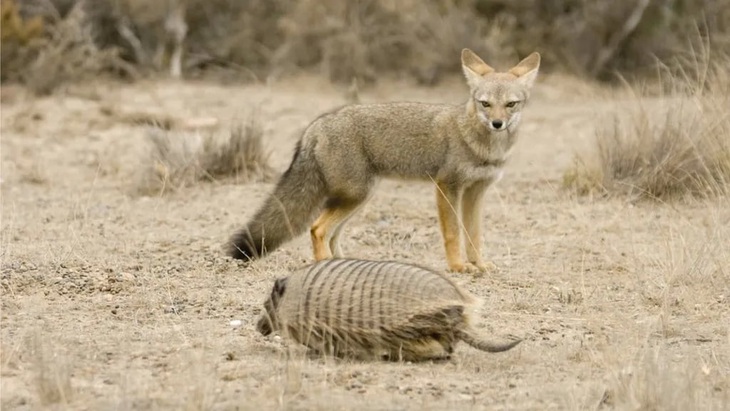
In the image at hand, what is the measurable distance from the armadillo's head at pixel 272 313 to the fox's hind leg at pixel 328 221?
2117 mm

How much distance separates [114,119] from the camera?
1263 cm

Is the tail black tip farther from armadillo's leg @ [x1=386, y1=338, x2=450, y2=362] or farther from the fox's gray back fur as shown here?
armadillo's leg @ [x1=386, y1=338, x2=450, y2=362]

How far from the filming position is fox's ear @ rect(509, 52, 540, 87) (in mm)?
7719

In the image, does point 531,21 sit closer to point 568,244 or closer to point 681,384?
point 568,244

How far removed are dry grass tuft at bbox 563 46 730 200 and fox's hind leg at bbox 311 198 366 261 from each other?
2331 millimetres

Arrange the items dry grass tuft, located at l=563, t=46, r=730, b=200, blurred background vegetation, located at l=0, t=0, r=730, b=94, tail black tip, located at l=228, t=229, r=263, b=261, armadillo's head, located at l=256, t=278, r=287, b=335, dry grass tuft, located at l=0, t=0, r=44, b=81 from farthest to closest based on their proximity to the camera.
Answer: blurred background vegetation, located at l=0, t=0, r=730, b=94, dry grass tuft, located at l=0, t=0, r=44, b=81, dry grass tuft, located at l=563, t=46, r=730, b=200, tail black tip, located at l=228, t=229, r=263, b=261, armadillo's head, located at l=256, t=278, r=287, b=335

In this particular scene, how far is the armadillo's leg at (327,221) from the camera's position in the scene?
7629 millimetres

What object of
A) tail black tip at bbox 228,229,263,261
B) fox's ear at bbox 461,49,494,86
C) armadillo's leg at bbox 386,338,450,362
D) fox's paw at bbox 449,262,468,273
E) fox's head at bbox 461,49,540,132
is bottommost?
fox's paw at bbox 449,262,468,273

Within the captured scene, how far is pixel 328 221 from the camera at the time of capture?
25.1 ft

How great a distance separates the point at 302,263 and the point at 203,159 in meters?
2.75

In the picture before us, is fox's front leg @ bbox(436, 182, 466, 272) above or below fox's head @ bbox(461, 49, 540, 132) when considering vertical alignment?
below

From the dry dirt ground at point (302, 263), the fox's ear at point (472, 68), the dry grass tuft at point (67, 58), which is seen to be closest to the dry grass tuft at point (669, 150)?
the dry dirt ground at point (302, 263)

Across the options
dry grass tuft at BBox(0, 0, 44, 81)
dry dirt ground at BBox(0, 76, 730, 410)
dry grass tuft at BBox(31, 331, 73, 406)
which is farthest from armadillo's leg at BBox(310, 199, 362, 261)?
dry grass tuft at BBox(0, 0, 44, 81)

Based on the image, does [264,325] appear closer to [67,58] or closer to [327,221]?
[327,221]
